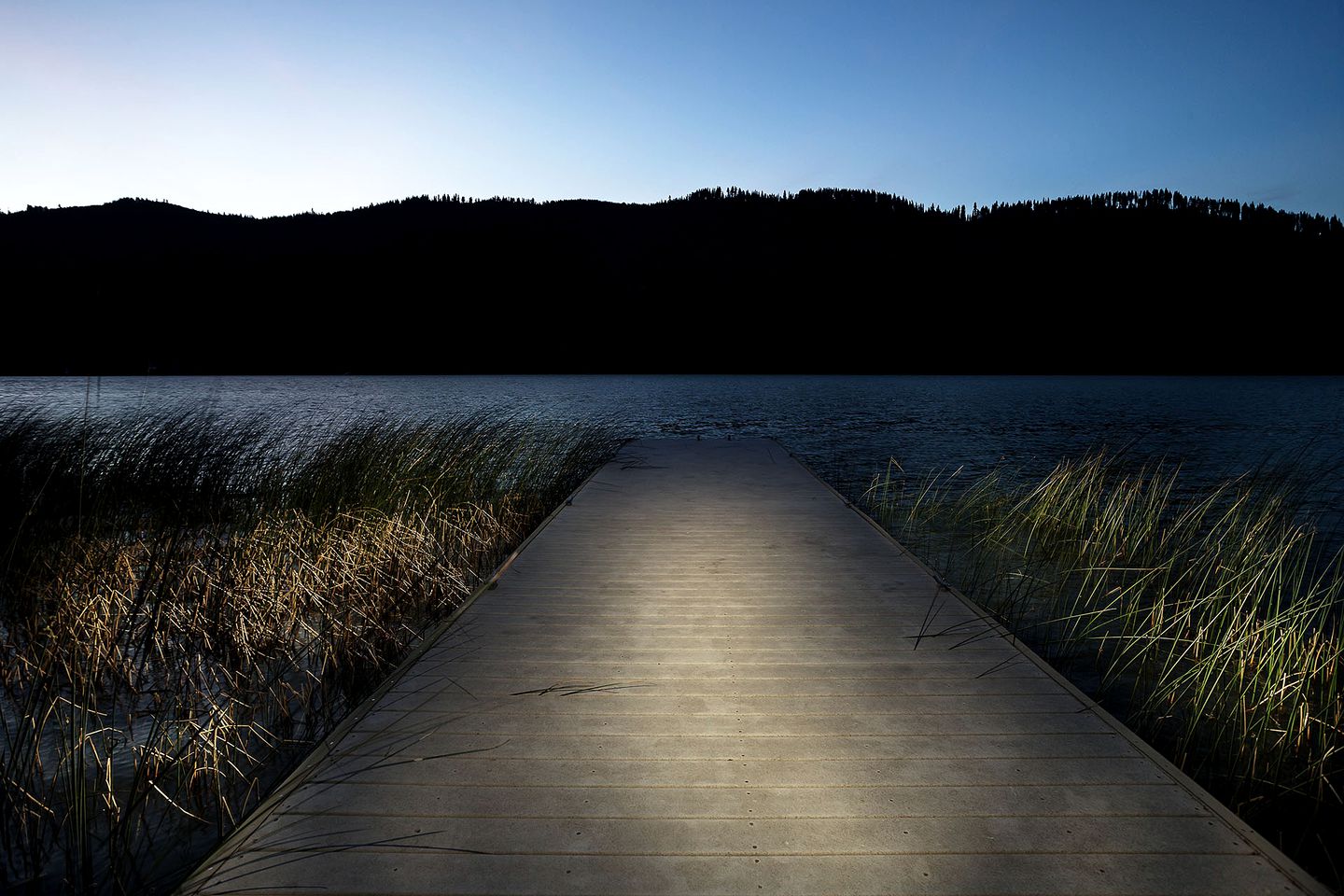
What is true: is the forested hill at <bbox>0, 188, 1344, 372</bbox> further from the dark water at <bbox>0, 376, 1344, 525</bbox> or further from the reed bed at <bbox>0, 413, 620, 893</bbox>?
the reed bed at <bbox>0, 413, 620, 893</bbox>

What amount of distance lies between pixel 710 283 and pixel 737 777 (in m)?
99.4

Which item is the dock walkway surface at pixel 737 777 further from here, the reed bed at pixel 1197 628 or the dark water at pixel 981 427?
the dark water at pixel 981 427

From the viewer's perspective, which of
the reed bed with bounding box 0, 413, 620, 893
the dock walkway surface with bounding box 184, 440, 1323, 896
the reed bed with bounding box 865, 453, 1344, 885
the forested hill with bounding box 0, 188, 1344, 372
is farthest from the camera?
the forested hill with bounding box 0, 188, 1344, 372

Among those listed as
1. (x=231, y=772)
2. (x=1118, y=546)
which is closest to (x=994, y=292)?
(x=1118, y=546)

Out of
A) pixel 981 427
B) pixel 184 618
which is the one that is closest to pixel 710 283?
pixel 981 427

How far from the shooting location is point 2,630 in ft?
13.8

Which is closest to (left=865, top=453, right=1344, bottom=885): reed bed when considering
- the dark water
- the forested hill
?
the dark water

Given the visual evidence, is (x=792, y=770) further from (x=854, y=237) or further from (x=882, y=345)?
(x=854, y=237)

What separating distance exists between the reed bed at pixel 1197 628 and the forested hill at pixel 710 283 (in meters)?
87.6

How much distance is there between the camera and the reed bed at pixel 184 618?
2270 mm

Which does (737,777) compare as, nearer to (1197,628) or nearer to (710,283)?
(1197,628)

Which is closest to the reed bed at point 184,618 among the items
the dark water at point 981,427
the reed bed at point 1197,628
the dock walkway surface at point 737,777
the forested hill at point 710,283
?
the dock walkway surface at point 737,777

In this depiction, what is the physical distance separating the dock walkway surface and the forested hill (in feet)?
296

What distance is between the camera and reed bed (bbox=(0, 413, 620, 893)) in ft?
7.45
